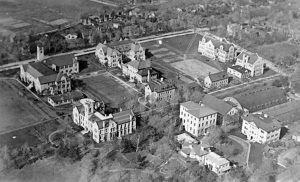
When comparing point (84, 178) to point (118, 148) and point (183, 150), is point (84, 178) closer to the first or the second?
point (118, 148)

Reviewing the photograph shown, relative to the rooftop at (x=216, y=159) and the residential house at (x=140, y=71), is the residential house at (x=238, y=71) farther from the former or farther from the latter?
the rooftop at (x=216, y=159)

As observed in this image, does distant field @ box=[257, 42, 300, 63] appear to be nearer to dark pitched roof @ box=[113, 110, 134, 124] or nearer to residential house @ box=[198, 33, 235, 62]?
residential house @ box=[198, 33, 235, 62]

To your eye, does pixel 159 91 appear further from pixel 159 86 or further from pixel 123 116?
pixel 123 116

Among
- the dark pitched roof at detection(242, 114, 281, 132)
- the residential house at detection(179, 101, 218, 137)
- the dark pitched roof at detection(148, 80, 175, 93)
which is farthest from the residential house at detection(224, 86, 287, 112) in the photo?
the dark pitched roof at detection(148, 80, 175, 93)

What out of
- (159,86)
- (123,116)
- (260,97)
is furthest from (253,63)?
(123,116)

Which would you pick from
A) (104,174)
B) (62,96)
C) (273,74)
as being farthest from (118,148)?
(273,74)

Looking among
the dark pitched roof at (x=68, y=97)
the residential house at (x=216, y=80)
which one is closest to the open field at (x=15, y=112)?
the dark pitched roof at (x=68, y=97)
